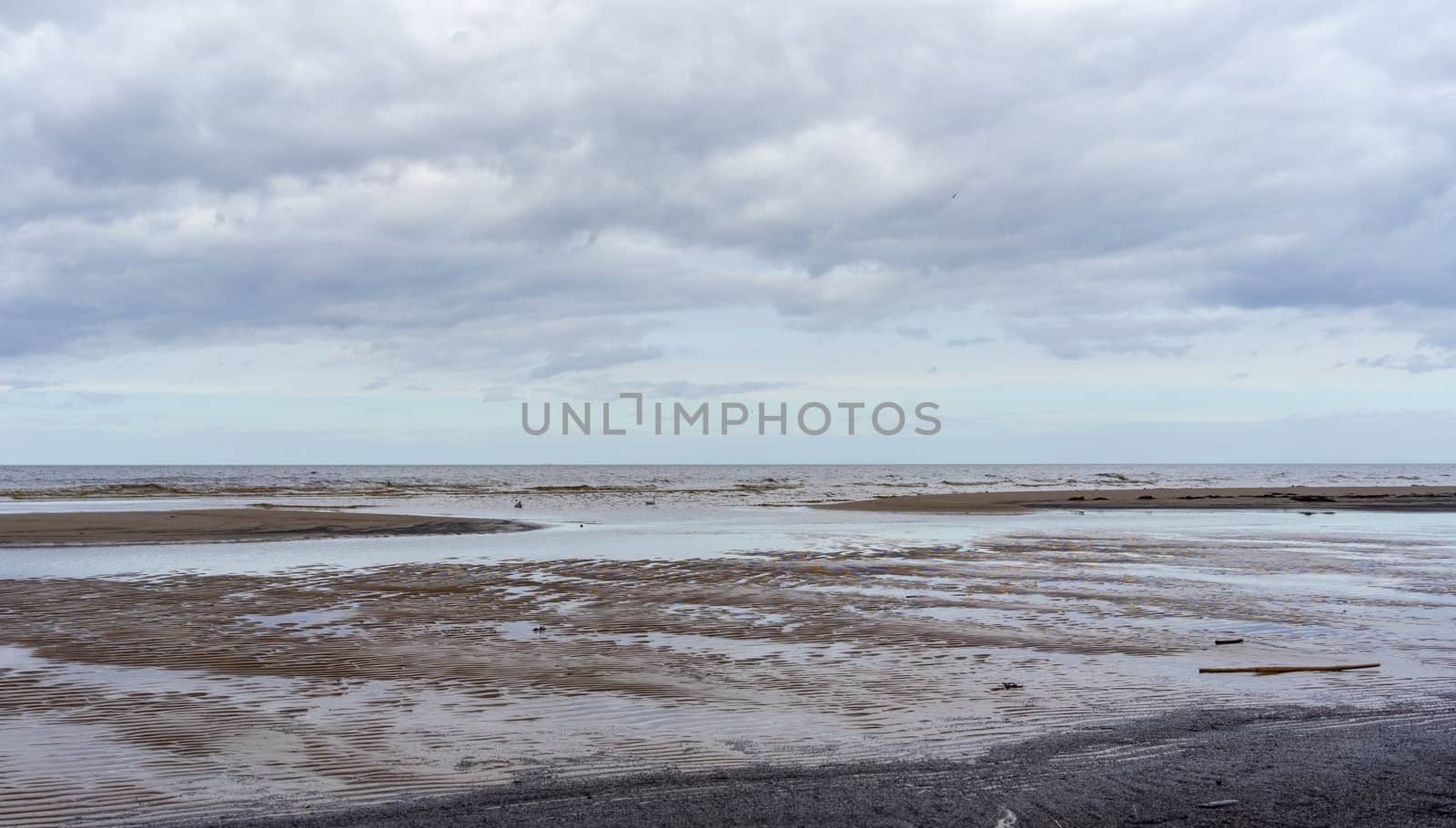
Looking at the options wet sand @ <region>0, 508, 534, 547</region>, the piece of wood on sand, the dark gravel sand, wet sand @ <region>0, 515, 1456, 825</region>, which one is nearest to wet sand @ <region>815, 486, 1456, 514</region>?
wet sand @ <region>0, 508, 534, 547</region>

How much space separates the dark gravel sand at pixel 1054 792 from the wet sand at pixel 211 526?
25.9 meters

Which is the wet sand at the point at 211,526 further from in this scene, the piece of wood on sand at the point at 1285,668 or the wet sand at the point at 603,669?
the piece of wood on sand at the point at 1285,668

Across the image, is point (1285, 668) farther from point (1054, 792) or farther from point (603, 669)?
point (603, 669)

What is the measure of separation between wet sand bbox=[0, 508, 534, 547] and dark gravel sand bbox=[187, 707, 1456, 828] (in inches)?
1020

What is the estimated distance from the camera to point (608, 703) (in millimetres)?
9570

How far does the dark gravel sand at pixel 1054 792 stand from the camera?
6148 millimetres

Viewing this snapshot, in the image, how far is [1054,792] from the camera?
6.64 meters

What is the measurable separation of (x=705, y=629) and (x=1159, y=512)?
37401 millimetres

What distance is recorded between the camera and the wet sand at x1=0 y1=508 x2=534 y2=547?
29.6 meters

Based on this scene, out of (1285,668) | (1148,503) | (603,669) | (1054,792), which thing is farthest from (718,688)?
(1148,503)

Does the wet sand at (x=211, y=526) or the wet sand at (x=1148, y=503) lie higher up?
the wet sand at (x=211, y=526)

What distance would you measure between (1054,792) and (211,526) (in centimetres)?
3314

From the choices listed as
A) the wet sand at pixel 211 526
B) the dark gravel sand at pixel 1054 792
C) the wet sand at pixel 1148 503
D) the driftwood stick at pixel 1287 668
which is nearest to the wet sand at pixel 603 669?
the driftwood stick at pixel 1287 668

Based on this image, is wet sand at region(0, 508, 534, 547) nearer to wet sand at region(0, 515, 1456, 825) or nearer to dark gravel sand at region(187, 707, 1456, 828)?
wet sand at region(0, 515, 1456, 825)
